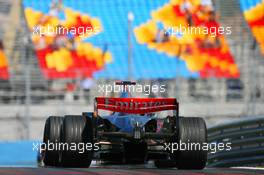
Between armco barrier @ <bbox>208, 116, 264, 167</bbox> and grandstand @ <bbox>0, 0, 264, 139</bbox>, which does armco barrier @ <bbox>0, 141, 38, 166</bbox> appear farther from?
armco barrier @ <bbox>208, 116, 264, 167</bbox>

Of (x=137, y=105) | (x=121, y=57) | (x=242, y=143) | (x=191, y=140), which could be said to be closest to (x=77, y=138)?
(x=137, y=105)

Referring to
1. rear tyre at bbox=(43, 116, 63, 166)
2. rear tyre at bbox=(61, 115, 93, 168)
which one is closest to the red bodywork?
rear tyre at bbox=(61, 115, 93, 168)

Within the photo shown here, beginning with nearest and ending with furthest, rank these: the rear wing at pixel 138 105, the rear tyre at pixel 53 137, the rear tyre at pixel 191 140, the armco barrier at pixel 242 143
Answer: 1. the rear tyre at pixel 191 140
2. the rear wing at pixel 138 105
3. the rear tyre at pixel 53 137
4. the armco barrier at pixel 242 143

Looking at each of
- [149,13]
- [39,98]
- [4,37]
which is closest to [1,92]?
[39,98]

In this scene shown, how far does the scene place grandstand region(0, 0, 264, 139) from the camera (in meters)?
28.3

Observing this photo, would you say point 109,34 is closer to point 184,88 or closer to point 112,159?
point 184,88

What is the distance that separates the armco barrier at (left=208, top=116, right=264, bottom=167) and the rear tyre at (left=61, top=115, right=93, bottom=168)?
17.4 feet

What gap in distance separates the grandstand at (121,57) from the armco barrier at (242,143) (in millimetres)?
11540

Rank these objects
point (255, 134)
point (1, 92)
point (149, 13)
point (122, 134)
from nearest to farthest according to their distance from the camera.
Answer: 1. point (122, 134)
2. point (255, 134)
3. point (1, 92)
4. point (149, 13)

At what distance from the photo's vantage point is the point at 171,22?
34.7m

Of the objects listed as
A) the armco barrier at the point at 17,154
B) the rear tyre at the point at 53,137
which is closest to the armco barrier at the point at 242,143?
the rear tyre at the point at 53,137

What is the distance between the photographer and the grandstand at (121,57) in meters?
28.3

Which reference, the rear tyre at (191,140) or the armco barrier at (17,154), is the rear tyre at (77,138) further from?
the armco barrier at (17,154)

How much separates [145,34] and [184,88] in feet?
13.1
